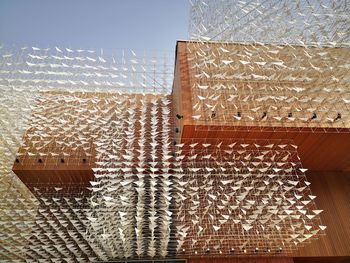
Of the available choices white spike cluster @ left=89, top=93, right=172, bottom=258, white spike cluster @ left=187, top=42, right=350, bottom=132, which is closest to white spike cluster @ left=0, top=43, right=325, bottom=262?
white spike cluster @ left=89, top=93, right=172, bottom=258

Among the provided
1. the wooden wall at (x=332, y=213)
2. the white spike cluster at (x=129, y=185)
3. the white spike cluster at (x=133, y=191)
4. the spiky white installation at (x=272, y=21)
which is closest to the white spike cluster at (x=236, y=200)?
the white spike cluster at (x=129, y=185)

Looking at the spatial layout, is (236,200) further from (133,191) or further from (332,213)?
(332,213)

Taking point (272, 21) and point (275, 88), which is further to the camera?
point (272, 21)

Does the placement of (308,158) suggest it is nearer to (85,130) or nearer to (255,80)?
(255,80)

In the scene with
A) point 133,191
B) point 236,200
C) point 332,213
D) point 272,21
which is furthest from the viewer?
point 332,213

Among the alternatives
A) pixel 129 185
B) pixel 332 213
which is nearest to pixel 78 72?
pixel 129 185

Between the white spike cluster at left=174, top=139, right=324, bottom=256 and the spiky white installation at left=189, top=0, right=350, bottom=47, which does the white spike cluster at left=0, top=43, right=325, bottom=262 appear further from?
the spiky white installation at left=189, top=0, right=350, bottom=47

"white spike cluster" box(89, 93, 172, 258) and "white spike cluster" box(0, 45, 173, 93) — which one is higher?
"white spike cluster" box(0, 45, 173, 93)

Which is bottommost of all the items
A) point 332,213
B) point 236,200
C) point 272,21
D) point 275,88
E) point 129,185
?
point 236,200

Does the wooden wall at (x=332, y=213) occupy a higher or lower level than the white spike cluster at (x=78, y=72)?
lower

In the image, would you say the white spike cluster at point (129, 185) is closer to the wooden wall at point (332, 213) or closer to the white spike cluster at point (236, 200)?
the white spike cluster at point (236, 200)

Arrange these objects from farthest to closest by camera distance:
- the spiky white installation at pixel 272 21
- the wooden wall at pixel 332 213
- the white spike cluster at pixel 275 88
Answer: the wooden wall at pixel 332 213
the spiky white installation at pixel 272 21
the white spike cluster at pixel 275 88

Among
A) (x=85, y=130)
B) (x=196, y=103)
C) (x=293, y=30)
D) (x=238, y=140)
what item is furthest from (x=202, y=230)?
(x=293, y=30)

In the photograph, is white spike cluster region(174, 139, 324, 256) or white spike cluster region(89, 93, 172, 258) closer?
white spike cluster region(89, 93, 172, 258)
